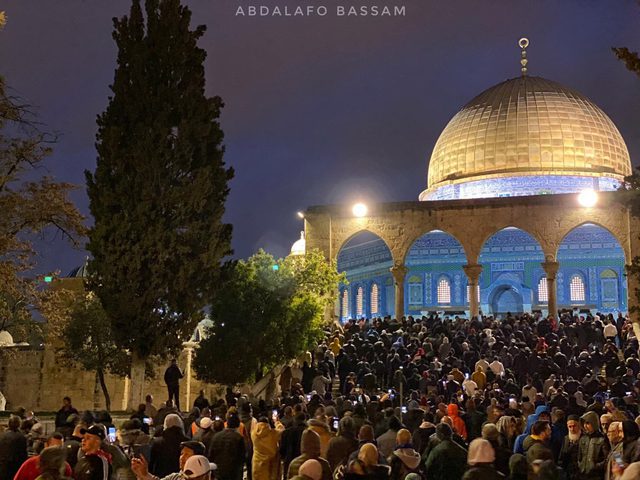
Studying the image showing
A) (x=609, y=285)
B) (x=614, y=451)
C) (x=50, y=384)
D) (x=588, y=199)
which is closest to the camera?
(x=614, y=451)

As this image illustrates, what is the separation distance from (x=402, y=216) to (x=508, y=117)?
9138mm

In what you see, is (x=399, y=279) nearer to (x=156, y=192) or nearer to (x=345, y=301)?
(x=345, y=301)

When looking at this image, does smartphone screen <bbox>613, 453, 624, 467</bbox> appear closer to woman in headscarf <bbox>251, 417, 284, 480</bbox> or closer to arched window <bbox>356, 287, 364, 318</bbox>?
woman in headscarf <bbox>251, 417, 284, 480</bbox>

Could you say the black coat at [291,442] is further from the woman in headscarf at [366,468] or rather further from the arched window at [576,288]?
the arched window at [576,288]

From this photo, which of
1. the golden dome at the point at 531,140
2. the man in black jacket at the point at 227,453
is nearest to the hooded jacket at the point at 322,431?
the man in black jacket at the point at 227,453

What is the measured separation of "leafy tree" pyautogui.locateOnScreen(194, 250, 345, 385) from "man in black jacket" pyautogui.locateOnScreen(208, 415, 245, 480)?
33.4 feet

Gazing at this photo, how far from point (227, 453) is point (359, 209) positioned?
24777 mm

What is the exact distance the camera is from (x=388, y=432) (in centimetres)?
813

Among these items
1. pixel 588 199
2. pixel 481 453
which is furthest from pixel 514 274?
pixel 481 453

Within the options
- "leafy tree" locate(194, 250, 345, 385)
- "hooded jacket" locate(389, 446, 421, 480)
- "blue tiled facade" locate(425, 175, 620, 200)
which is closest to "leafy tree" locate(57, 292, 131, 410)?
"leafy tree" locate(194, 250, 345, 385)

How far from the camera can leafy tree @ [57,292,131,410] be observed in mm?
22156

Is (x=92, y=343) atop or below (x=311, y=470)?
atop

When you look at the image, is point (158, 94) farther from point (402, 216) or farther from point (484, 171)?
point (484, 171)

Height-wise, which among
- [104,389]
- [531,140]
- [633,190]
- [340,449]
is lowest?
[340,449]
